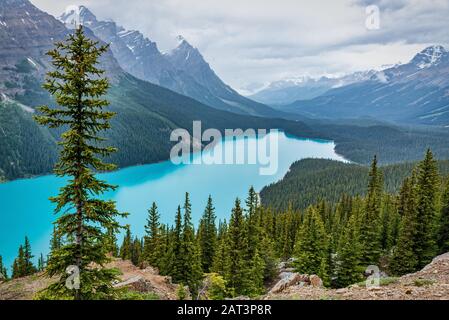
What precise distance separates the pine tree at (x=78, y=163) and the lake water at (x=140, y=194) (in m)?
72.8

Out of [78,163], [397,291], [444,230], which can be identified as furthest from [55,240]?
[444,230]

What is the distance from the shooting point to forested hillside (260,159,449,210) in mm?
121812

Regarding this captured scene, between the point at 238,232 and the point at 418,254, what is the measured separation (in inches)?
603

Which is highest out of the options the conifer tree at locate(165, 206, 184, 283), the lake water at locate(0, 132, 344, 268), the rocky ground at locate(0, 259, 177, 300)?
the rocky ground at locate(0, 259, 177, 300)

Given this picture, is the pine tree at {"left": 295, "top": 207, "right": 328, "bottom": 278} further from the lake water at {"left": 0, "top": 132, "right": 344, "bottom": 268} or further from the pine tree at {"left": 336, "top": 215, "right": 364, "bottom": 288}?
the lake water at {"left": 0, "top": 132, "right": 344, "bottom": 268}

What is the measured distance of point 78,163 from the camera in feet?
42.4

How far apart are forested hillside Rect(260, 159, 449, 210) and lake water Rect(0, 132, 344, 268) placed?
1321 cm

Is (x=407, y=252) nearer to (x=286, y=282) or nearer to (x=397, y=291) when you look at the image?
(x=286, y=282)

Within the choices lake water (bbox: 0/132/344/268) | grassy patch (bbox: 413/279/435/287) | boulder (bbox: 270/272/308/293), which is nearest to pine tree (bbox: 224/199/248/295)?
boulder (bbox: 270/272/308/293)

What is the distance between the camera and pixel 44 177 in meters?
172

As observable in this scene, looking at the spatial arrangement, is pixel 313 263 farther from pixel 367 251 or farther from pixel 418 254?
pixel 418 254

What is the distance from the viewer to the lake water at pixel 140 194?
92.9 metres

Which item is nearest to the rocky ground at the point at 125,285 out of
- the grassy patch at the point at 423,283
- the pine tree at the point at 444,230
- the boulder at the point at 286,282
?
the boulder at the point at 286,282
